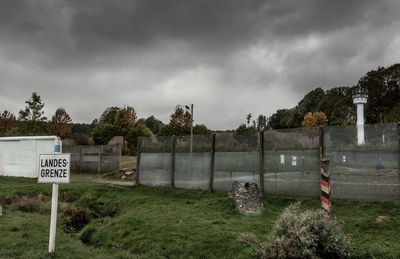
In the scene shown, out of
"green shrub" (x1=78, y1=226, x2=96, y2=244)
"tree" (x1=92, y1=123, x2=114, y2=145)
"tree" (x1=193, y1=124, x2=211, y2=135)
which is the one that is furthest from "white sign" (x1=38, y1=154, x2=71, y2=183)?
"tree" (x1=193, y1=124, x2=211, y2=135)

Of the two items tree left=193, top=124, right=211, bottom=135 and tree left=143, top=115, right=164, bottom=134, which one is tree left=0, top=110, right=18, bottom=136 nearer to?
tree left=193, top=124, right=211, bottom=135

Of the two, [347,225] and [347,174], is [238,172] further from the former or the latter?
[347,225]

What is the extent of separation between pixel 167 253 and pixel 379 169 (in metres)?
7.02

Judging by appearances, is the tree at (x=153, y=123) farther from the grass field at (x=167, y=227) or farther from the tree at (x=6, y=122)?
the grass field at (x=167, y=227)

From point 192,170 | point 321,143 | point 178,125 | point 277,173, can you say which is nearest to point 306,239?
point 321,143

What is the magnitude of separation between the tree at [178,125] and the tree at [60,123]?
15.5m

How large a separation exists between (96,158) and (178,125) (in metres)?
29.7

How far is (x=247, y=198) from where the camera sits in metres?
9.77

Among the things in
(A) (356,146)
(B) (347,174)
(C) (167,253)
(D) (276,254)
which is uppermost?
(A) (356,146)

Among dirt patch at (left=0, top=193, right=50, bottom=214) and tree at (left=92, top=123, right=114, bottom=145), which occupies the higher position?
tree at (left=92, top=123, right=114, bottom=145)

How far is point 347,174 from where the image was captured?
10453 mm

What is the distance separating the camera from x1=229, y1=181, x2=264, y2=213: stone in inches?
380

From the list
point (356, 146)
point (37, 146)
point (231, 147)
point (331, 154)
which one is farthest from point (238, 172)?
point (37, 146)

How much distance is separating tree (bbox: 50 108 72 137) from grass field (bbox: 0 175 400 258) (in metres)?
40.9
